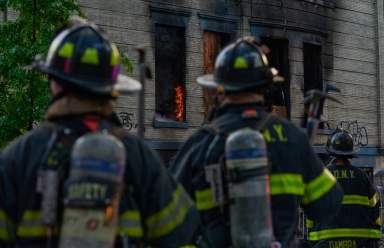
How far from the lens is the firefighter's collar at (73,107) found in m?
3.73

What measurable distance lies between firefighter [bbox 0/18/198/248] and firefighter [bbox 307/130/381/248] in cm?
576

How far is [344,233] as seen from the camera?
9.52 metres

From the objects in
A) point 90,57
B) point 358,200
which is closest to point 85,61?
point 90,57

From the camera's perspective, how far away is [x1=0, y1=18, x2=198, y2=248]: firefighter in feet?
11.8

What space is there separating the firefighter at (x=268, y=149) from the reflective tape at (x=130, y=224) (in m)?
1.16

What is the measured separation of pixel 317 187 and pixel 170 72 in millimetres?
12870

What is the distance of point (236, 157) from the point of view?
4.42 meters

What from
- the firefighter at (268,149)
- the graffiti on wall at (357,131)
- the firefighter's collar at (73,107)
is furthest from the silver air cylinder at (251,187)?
the graffiti on wall at (357,131)

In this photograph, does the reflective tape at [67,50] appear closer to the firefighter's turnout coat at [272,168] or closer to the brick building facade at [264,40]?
the firefighter's turnout coat at [272,168]

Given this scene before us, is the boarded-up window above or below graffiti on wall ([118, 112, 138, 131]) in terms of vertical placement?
above

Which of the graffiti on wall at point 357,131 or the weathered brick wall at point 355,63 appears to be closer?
the weathered brick wall at point 355,63

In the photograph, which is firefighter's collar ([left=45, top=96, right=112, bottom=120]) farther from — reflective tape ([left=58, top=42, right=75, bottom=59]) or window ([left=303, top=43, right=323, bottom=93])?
window ([left=303, top=43, right=323, bottom=93])

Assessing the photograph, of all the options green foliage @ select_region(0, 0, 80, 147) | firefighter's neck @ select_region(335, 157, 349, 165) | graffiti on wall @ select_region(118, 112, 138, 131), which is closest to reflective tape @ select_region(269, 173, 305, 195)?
firefighter's neck @ select_region(335, 157, 349, 165)

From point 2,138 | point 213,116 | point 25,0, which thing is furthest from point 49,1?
point 213,116
